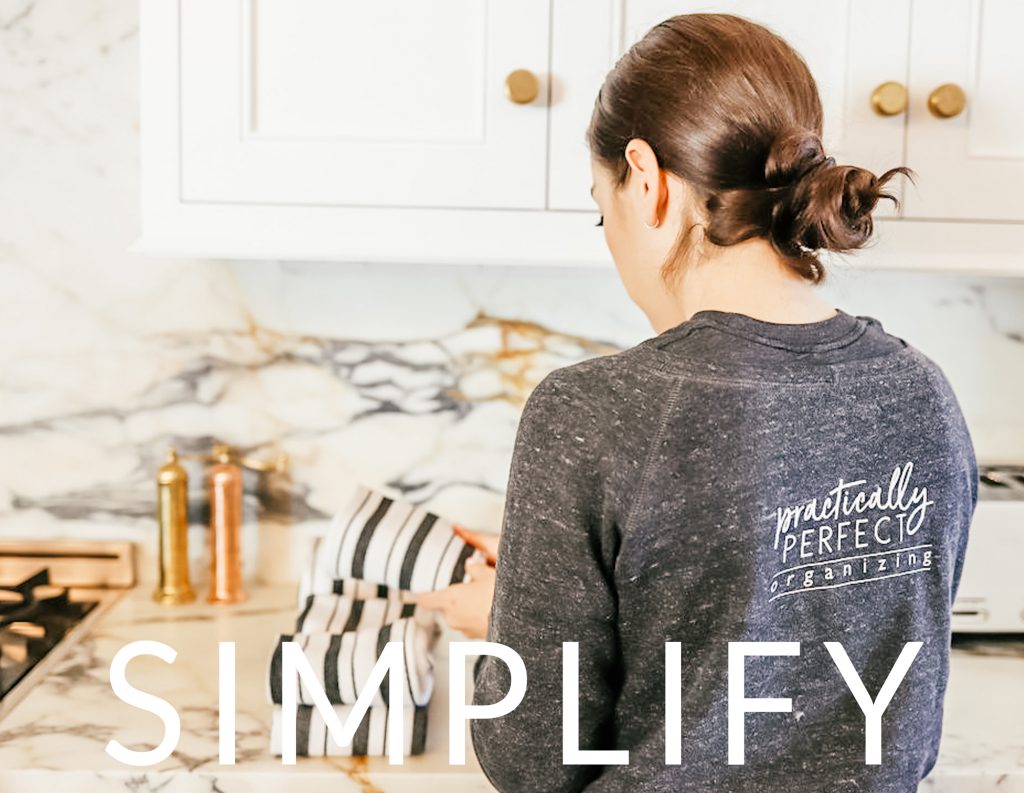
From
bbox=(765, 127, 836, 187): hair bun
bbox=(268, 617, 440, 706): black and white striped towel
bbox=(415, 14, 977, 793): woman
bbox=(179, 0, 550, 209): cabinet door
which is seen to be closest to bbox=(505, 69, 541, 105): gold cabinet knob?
bbox=(179, 0, 550, 209): cabinet door

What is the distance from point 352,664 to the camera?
123 centimetres

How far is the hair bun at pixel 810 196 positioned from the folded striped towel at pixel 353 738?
63cm

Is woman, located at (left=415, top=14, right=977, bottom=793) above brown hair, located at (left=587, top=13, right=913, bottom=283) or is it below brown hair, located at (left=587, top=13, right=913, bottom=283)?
below

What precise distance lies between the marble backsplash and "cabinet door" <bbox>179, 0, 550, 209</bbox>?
0.39 meters

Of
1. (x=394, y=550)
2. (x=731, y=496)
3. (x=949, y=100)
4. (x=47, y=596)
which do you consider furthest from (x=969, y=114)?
(x=47, y=596)

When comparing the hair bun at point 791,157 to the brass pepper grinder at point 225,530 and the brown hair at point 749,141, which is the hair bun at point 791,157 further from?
the brass pepper grinder at point 225,530

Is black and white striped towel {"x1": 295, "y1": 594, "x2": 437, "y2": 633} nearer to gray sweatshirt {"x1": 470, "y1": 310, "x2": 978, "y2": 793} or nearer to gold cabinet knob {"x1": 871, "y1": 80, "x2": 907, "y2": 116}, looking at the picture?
gray sweatshirt {"x1": 470, "y1": 310, "x2": 978, "y2": 793}

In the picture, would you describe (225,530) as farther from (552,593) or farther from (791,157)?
(791,157)

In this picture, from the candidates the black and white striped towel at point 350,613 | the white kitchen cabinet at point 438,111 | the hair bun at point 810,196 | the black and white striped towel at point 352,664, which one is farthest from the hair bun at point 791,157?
the black and white striped towel at point 350,613

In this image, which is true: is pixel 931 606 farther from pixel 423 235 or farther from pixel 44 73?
pixel 44 73

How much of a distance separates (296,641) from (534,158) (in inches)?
22.2

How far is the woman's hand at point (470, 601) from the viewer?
1.23m

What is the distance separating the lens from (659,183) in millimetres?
874

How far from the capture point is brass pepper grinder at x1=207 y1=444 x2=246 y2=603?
163 cm
